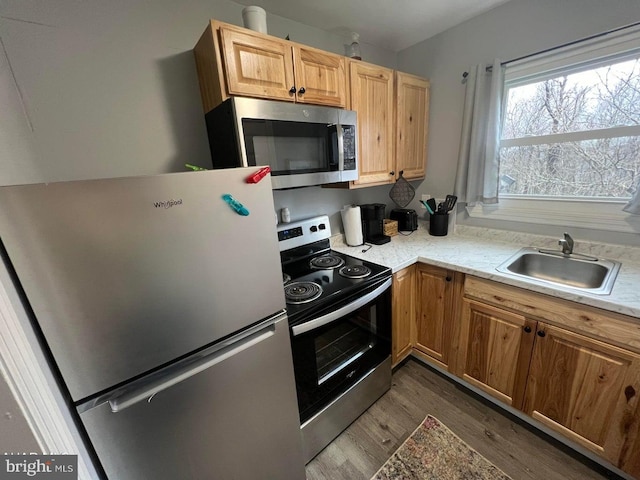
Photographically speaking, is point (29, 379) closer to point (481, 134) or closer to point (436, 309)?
point (436, 309)

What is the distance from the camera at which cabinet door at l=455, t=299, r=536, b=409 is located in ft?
4.49

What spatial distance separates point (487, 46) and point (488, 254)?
1411 millimetres

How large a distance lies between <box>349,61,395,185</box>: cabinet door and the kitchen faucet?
44.8 inches

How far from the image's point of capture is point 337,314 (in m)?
1.25

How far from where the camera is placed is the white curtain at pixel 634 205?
1.33m

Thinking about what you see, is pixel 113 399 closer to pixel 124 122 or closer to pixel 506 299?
pixel 124 122

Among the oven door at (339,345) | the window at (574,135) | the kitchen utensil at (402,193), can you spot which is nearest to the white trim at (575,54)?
the window at (574,135)

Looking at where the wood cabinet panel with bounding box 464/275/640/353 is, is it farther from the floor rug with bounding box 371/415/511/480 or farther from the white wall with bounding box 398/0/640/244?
the floor rug with bounding box 371/415/511/480

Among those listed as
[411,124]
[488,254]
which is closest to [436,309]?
[488,254]

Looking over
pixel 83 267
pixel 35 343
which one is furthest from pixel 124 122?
pixel 35 343

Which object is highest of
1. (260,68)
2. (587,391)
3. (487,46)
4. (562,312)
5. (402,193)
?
(487,46)

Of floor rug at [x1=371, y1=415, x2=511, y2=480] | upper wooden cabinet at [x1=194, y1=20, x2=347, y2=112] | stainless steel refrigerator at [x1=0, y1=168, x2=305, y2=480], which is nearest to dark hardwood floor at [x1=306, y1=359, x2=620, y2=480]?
floor rug at [x1=371, y1=415, x2=511, y2=480]

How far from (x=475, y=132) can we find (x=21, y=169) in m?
2.47

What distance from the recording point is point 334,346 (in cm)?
144
